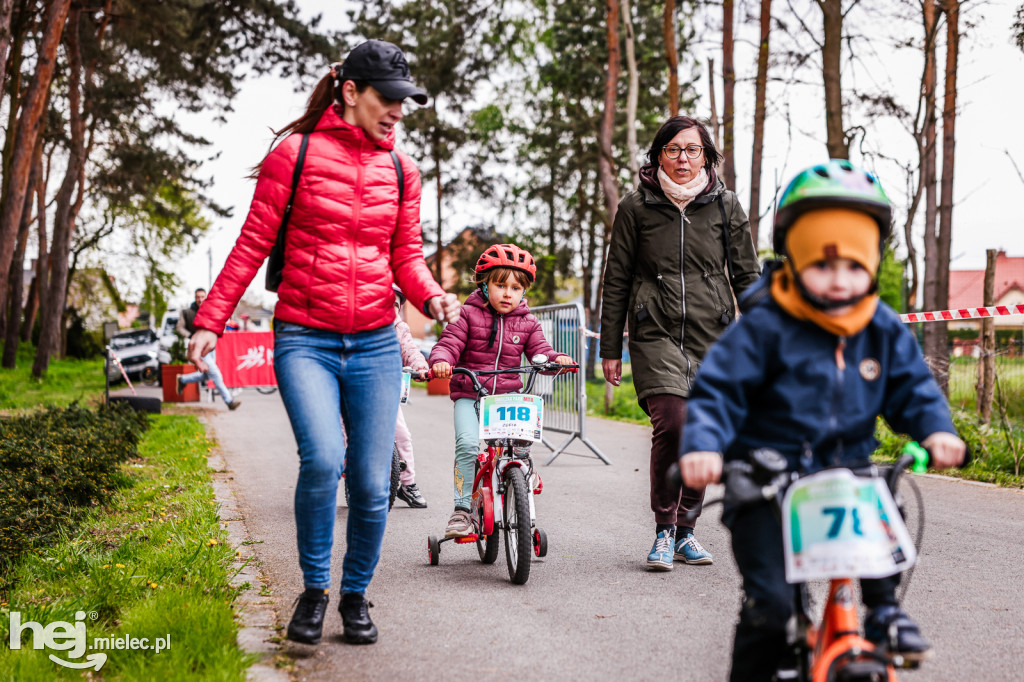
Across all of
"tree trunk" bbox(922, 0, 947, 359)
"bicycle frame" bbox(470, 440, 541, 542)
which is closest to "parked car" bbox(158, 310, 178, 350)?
"tree trunk" bbox(922, 0, 947, 359)

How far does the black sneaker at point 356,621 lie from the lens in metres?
3.99

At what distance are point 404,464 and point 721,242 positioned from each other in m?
3.19

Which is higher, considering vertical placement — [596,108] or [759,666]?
[596,108]

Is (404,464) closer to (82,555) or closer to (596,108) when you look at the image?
(82,555)

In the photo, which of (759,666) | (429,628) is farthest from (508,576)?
(759,666)

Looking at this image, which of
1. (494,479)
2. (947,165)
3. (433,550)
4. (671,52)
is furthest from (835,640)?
(947,165)

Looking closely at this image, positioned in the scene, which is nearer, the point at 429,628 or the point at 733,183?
the point at 429,628

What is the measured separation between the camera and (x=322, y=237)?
385 centimetres

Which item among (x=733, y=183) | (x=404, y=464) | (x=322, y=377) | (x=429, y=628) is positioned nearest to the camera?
(x=322, y=377)

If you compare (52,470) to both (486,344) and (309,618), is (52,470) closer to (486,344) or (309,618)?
(486,344)

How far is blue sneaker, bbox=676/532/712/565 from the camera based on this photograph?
5.45 m

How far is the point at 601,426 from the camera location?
50.7 feet

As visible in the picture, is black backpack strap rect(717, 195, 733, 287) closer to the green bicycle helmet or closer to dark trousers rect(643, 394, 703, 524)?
dark trousers rect(643, 394, 703, 524)

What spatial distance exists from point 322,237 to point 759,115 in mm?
18529
